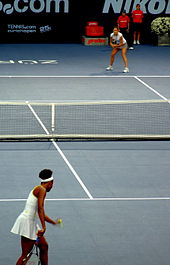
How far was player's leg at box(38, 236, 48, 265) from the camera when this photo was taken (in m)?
12.3

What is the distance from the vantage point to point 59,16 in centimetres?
3888

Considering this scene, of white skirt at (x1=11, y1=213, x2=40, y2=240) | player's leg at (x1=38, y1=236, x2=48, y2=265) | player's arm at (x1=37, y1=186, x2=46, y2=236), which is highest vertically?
player's arm at (x1=37, y1=186, x2=46, y2=236)

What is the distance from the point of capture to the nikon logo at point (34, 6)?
38.2m

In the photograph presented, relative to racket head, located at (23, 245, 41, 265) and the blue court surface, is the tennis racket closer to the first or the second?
racket head, located at (23, 245, 41, 265)

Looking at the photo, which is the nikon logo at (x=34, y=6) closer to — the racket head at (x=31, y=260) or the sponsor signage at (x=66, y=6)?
the sponsor signage at (x=66, y=6)

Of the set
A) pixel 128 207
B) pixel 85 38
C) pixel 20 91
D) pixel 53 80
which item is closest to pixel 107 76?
pixel 53 80

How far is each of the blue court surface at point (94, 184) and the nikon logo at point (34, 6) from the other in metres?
8.13

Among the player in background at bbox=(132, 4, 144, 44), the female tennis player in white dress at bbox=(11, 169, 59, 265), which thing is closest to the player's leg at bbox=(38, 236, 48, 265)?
the female tennis player in white dress at bbox=(11, 169, 59, 265)

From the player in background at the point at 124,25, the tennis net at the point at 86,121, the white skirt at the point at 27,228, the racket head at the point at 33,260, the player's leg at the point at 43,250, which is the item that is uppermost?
the white skirt at the point at 27,228

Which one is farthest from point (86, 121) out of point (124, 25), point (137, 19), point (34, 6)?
point (34, 6)

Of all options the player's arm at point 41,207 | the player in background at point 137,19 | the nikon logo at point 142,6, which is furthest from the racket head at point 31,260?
the nikon logo at point 142,6

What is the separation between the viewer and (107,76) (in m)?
31.1

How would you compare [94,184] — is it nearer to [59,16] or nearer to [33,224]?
[33,224]

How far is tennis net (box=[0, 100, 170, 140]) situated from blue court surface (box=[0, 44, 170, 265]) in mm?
328
